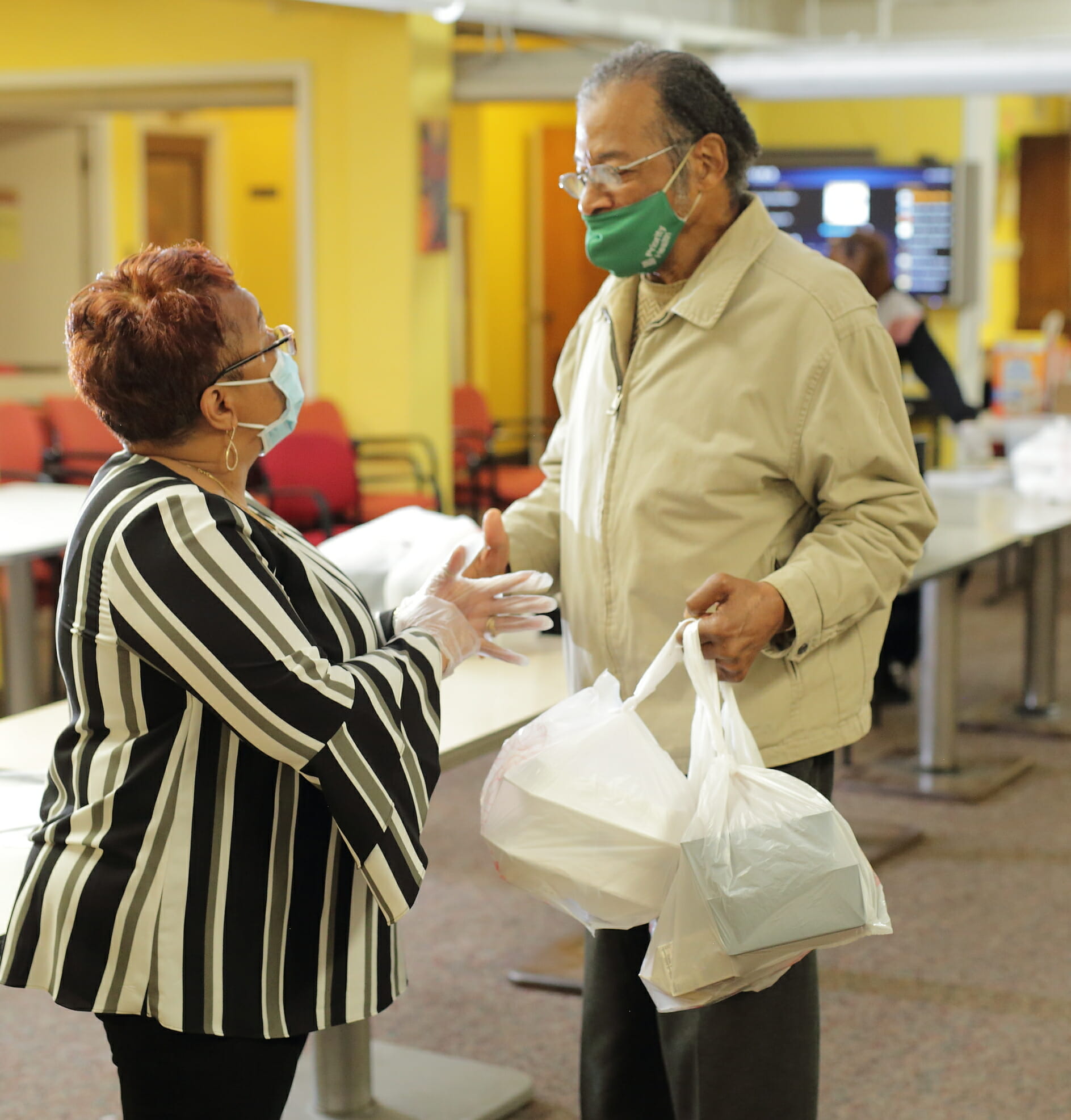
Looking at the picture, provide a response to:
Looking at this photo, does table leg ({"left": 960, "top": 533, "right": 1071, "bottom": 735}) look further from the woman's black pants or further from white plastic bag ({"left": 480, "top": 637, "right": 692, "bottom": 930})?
the woman's black pants

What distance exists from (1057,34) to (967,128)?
92cm

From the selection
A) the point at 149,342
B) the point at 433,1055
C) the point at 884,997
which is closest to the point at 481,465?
the point at 884,997

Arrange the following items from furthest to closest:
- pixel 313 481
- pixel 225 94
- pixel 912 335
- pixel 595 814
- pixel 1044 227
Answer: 1. pixel 1044 227
2. pixel 225 94
3. pixel 313 481
4. pixel 912 335
5. pixel 595 814

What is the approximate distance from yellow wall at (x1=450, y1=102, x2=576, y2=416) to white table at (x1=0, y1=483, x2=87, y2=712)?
19.7 feet

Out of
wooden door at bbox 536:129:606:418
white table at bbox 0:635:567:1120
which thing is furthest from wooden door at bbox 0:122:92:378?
white table at bbox 0:635:567:1120

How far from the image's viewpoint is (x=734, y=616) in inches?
64.7

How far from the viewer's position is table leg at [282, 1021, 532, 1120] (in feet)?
8.12

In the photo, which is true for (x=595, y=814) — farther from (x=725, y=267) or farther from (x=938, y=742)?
(x=938, y=742)

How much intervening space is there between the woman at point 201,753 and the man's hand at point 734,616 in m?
0.34

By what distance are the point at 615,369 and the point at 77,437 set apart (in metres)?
5.02

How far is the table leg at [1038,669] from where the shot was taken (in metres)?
5.05

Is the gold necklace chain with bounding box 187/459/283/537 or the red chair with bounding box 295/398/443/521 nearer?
the gold necklace chain with bounding box 187/459/283/537

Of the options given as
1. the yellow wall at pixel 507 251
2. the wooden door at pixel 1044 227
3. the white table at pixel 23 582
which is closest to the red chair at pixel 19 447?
the white table at pixel 23 582

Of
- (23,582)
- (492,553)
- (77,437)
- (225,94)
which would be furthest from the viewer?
(225,94)
